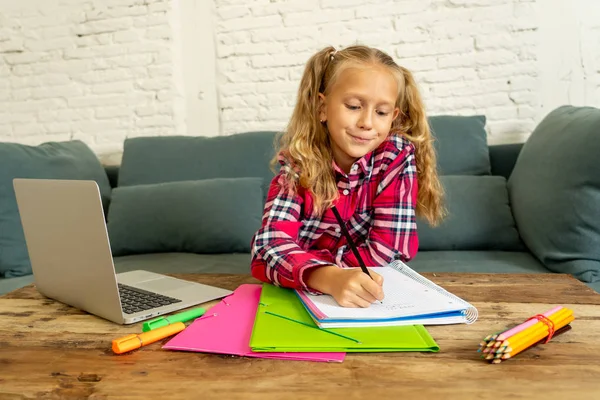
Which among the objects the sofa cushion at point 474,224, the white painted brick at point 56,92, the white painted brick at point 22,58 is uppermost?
the white painted brick at point 22,58

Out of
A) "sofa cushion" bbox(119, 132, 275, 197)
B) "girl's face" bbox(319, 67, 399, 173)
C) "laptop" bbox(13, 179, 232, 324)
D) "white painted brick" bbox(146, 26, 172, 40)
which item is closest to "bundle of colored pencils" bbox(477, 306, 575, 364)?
"laptop" bbox(13, 179, 232, 324)

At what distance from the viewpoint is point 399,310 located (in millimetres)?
781

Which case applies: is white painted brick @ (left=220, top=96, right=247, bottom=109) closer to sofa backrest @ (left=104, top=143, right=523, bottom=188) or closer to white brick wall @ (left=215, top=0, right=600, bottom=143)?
white brick wall @ (left=215, top=0, right=600, bottom=143)

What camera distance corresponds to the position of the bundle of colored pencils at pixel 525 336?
2.12ft

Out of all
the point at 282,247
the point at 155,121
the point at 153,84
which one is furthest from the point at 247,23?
the point at 282,247

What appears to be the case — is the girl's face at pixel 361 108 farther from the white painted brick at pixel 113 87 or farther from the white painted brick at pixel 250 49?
the white painted brick at pixel 113 87

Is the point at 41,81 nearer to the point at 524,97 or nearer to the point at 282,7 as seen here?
the point at 282,7

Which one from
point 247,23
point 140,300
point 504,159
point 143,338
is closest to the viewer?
point 143,338

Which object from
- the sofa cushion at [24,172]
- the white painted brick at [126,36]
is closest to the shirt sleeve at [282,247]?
the sofa cushion at [24,172]

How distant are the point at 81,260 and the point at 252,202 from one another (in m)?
1.14

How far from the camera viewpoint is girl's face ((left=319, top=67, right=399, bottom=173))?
1.21 metres

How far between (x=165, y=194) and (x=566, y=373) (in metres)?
1.65

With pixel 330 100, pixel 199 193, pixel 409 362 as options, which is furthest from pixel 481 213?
pixel 409 362

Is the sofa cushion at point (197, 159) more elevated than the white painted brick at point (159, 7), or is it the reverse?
the white painted brick at point (159, 7)
